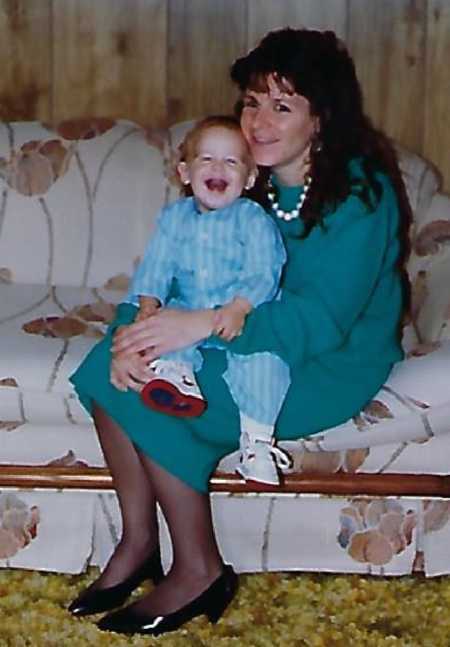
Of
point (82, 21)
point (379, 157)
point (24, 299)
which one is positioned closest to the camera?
point (379, 157)

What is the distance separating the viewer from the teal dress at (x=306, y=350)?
2154 mm

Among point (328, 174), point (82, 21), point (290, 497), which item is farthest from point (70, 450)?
point (82, 21)

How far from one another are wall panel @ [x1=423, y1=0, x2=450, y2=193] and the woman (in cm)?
107

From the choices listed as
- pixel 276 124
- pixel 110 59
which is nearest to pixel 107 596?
pixel 276 124

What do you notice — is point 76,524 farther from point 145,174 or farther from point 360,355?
point 145,174

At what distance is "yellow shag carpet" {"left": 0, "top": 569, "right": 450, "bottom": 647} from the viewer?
218 centimetres

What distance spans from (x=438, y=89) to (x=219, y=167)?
1331mm

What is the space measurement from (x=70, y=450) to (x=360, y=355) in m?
0.53

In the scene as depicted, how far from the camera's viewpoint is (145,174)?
9.65ft

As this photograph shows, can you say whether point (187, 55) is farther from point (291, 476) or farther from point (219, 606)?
point (219, 606)

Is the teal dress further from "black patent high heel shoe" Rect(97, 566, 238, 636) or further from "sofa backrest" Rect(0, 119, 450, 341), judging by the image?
"sofa backrest" Rect(0, 119, 450, 341)

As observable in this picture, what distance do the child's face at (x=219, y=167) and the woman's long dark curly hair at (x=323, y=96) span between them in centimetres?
13

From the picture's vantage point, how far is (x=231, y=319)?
2135 mm

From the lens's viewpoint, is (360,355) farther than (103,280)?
No
